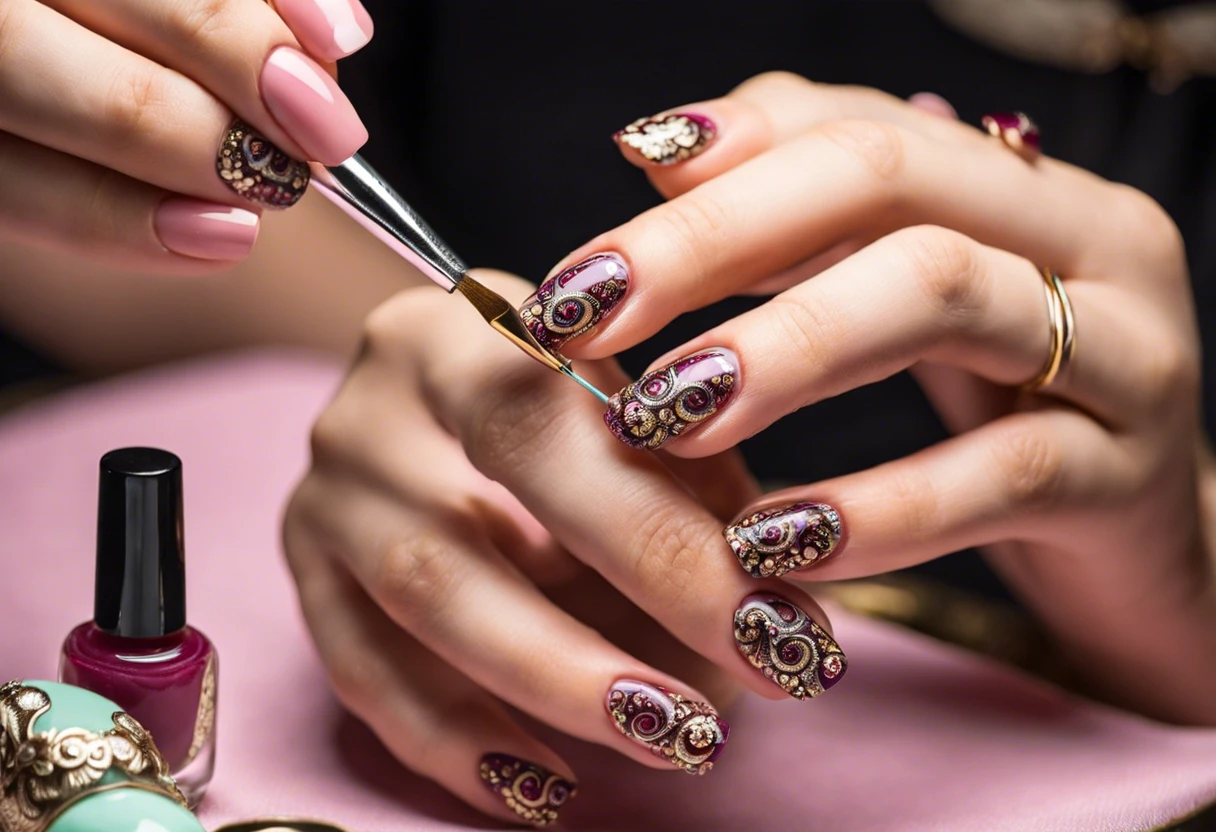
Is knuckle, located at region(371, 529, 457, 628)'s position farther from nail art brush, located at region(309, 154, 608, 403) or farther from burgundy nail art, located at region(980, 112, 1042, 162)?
burgundy nail art, located at region(980, 112, 1042, 162)

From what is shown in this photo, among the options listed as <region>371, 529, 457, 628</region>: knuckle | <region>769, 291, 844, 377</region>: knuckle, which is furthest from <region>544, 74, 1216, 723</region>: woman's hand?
<region>371, 529, 457, 628</region>: knuckle

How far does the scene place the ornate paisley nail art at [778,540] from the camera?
1.86 feet

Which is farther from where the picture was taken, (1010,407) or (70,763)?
(1010,407)

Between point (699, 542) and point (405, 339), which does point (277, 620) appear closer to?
point (405, 339)

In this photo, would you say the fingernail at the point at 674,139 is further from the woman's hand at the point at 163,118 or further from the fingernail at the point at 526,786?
the fingernail at the point at 526,786

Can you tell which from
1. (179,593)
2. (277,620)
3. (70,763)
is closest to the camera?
(70,763)

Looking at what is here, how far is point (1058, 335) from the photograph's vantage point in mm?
642

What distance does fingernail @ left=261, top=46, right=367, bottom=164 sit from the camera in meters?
0.56

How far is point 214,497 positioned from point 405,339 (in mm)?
346

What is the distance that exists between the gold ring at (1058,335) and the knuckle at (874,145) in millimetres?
105

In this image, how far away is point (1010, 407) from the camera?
735 millimetres

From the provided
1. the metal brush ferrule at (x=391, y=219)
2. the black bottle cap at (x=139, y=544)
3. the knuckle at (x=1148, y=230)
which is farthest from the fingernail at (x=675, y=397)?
the knuckle at (x=1148, y=230)

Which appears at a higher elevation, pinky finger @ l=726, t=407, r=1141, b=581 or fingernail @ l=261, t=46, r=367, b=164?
fingernail @ l=261, t=46, r=367, b=164

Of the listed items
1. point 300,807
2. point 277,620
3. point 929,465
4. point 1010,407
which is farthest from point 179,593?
point 1010,407
